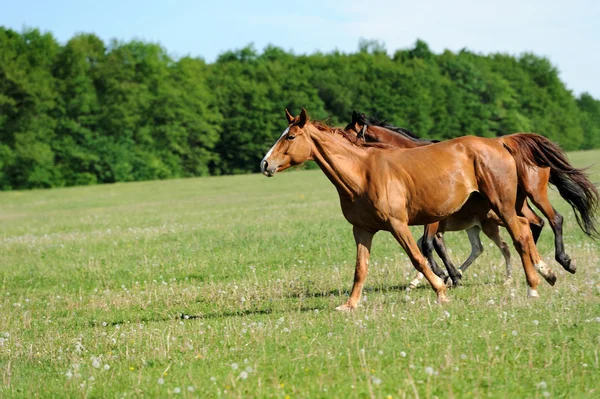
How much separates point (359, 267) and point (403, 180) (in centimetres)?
127

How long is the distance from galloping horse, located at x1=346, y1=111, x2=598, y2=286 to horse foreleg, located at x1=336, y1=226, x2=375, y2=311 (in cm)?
178

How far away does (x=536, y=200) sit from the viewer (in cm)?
1185

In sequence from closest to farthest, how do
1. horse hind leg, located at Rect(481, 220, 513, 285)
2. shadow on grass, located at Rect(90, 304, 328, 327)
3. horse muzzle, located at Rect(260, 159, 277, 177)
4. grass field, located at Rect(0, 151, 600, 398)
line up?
grass field, located at Rect(0, 151, 600, 398) < horse muzzle, located at Rect(260, 159, 277, 177) < shadow on grass, located at Rect(90, 304, 328, 327) < horse hind leg, located at Rect(481, 220, 513, 285)

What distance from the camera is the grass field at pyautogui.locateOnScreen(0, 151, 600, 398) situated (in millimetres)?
6242

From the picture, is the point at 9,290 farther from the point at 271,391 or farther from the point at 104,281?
the point at 271,391

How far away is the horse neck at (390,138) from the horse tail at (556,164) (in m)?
2.09

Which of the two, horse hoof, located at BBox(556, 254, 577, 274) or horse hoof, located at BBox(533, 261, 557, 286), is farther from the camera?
horse hoof, located at BBox(556, 254, 577, 274)

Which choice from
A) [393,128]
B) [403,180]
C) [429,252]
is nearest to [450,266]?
[429,252]

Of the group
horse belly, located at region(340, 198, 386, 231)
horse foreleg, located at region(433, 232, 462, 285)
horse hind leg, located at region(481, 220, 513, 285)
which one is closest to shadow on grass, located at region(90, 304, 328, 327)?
horse belly, located at region(340, 198, 386, 231)

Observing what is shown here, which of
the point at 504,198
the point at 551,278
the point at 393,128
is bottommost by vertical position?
the point at 551,278

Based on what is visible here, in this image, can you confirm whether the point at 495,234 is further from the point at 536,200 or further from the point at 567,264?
the point at 567,264

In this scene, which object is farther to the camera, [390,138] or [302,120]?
[390,138]

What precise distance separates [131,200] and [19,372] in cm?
3816

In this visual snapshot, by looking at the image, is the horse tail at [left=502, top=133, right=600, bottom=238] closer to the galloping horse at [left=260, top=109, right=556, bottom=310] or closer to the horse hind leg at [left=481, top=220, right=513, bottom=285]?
the galloping horse at [left=260, top=109, right=556, bottom=310]
